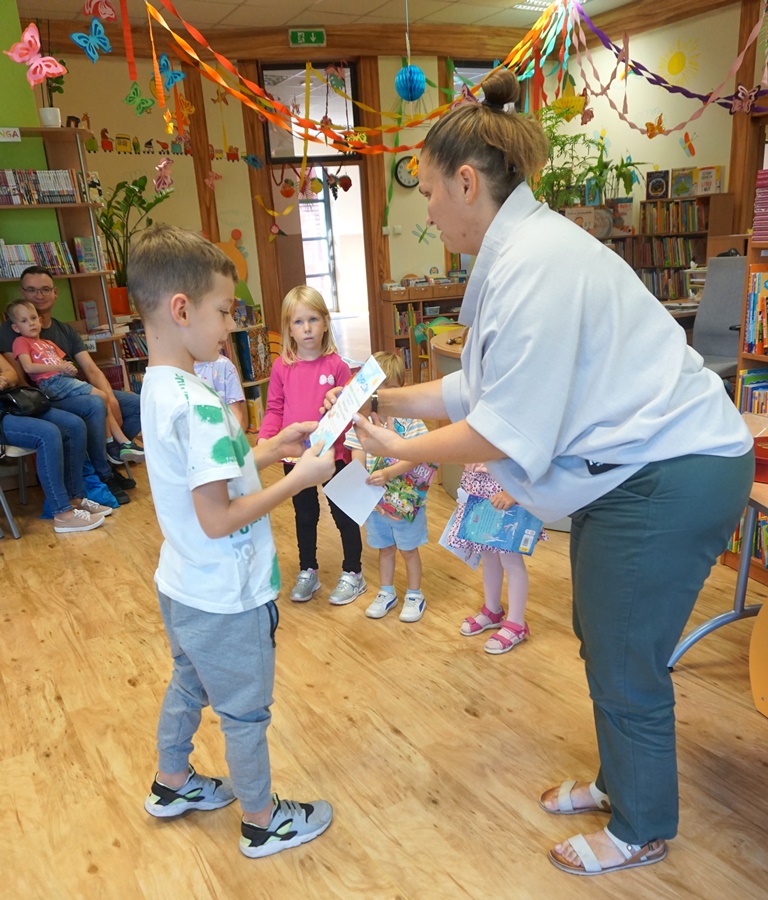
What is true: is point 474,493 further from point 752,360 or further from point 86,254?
point 86,254

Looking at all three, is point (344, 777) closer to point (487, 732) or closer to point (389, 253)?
point (487, 732)

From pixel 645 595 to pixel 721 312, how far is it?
414 cm

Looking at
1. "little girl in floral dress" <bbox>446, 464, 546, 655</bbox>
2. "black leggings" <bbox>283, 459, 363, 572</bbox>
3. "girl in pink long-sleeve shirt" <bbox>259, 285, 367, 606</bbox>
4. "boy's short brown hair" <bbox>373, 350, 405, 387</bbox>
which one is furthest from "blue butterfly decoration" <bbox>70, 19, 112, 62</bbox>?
"little girl in floral dress" <bbox>446, 464, 546, 655</bbox>

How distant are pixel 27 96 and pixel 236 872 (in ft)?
15.8

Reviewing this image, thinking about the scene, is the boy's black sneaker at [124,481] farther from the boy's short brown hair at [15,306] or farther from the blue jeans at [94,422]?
the boy's short brown hair at [15,306]

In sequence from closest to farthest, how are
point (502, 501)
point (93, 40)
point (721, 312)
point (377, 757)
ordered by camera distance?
point (377, 757), point (502, 501), point (93, 40), point (721, 312)

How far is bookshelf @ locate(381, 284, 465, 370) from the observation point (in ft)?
23.3

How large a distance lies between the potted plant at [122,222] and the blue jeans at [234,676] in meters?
4.38

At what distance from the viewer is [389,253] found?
7781 mm

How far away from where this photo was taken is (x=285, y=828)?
167cm

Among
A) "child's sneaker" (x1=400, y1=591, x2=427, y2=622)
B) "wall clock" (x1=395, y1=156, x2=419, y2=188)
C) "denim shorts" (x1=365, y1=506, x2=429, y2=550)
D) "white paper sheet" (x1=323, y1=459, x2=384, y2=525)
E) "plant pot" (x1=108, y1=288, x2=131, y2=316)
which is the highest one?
"wall clock" (x1=395, y1=156, x2=419, y2=188)

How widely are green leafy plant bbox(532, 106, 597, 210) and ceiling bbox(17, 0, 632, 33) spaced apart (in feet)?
3.45

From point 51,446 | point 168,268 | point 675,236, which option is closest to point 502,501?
point 168,268

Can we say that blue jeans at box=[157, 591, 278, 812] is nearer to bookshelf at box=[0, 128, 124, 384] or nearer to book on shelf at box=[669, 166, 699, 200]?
bookshelf at box=[0, 128, 124, 384]
